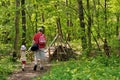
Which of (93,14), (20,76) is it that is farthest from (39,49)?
(93,14)

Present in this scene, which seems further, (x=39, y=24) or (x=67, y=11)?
(x=39, y=24)

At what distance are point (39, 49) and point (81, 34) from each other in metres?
4.90

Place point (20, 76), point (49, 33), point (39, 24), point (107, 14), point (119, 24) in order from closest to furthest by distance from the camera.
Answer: point (20, 76) < point (107, 14) < point (119, 24) < point (39, 24) < point (49, 33)

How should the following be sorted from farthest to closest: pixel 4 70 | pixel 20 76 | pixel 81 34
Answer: pixel 81 34
pixel 4 70
pixel 20 76

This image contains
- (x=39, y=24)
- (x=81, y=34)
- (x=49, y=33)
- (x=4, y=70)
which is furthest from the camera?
(x=49, y=33)

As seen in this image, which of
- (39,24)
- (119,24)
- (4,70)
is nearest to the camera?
(4,70)

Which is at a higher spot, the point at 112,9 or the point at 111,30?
the point at 112,9

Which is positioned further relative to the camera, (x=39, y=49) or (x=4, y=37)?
(x=4, y=37)

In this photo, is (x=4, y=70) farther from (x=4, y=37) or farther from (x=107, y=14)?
(x=4, y=37)

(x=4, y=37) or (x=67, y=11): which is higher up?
(x=67, y=11)

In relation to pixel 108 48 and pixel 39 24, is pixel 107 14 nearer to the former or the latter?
pixel 108 48

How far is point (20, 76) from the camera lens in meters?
12.4

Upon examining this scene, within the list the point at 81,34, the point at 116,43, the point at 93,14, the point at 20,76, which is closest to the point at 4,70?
the point at 20,76

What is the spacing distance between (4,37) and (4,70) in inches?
566
